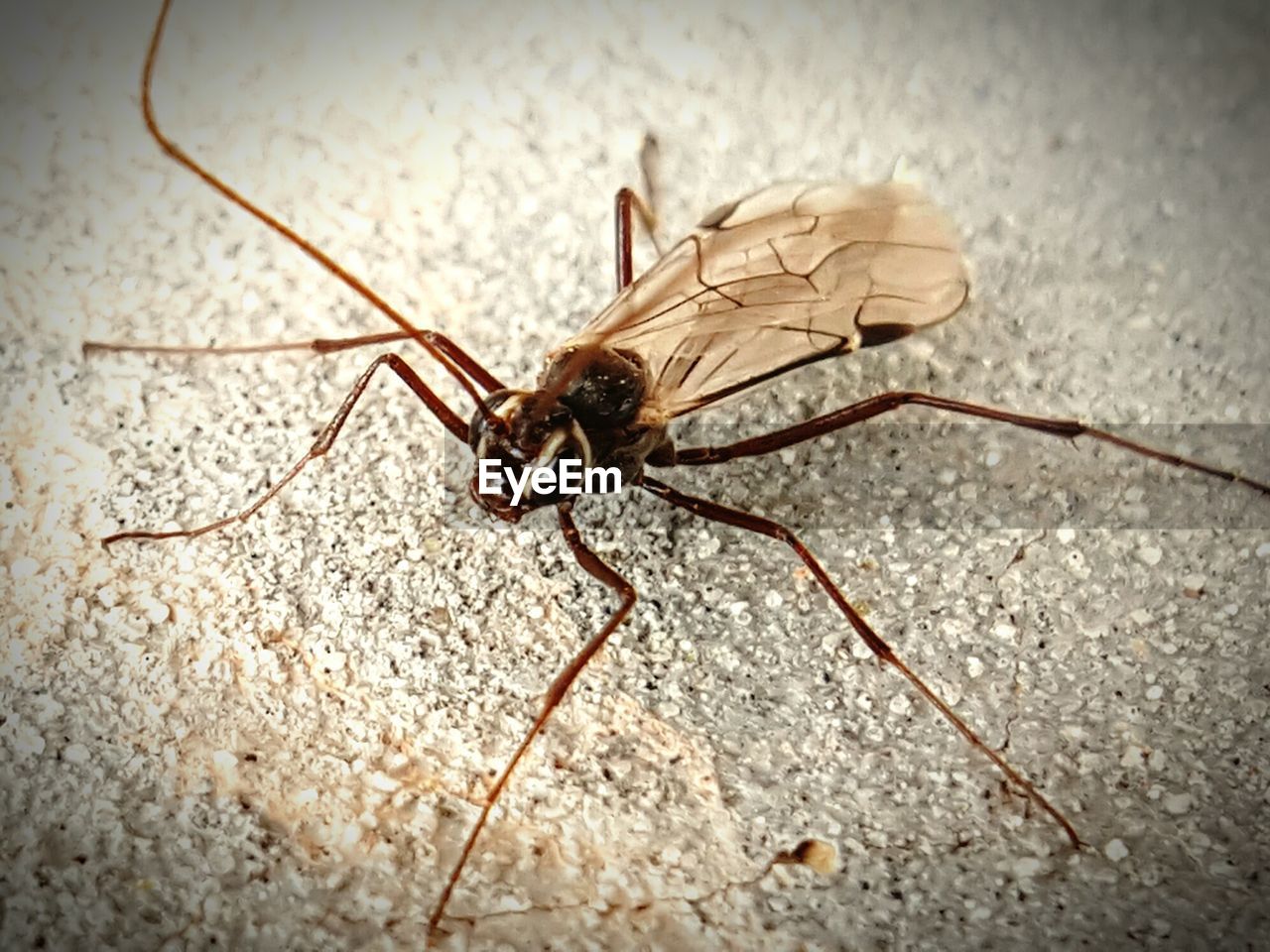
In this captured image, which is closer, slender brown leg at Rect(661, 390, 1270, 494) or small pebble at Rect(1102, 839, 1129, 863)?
small pebble at Rect(1102, 839, 1129, 863)

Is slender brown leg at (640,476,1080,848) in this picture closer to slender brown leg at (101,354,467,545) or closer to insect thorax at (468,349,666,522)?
insect thorax at (468,349,666,522)

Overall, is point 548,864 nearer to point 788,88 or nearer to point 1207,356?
point 1207,356

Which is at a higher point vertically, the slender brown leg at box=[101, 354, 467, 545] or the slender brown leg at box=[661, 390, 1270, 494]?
the slender brown leg at box=[661, 390, 1270, 494]

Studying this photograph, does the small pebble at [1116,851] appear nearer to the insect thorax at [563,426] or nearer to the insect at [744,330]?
the insect at [744,330]

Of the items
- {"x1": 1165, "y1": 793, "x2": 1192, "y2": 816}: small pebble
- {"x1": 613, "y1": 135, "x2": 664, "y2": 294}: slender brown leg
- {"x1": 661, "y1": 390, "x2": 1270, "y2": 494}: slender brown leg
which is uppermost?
{"x1": 613, "y1": 135, "x2": 664, "y2": 294}: slender brown leg

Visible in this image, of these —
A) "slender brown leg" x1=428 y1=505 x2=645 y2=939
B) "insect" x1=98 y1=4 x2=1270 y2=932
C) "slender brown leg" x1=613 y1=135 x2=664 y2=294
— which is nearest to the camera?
"slender brown leg" x1=428 y1=505 x2=645 y2=939

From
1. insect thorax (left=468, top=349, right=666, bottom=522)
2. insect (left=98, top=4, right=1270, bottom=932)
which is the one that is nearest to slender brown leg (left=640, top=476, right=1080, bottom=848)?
insect (left=98, top=4, right=1270, bottom=932)

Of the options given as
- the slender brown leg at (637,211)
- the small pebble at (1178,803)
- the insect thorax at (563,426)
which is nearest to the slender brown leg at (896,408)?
the insect thorax at (563,426)

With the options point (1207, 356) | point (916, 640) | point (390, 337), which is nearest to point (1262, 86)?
point (1207, 356)

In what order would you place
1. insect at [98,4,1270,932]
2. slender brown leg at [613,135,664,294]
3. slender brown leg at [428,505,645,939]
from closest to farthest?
slender brown leg at [428,505,645,939] → insect at [98,4,1270,932] → slender brown leg at [613,135,664,294]
